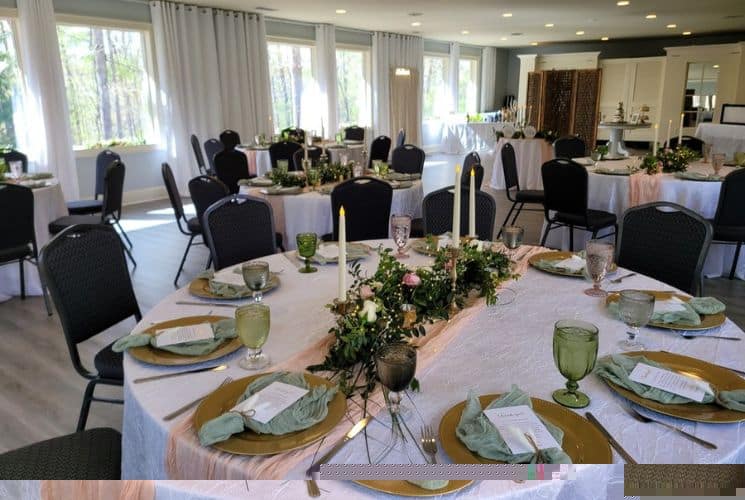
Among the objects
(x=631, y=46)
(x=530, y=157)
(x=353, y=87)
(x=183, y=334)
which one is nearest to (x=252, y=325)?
(x=183, y=334)

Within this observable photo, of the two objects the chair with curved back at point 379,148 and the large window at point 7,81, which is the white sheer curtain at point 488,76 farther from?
the large window at point 7,81

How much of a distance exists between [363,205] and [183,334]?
2094mm

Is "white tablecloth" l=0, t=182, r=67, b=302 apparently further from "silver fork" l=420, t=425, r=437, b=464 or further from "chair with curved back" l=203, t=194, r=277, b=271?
"silver fork" l=420, t=425, r=437, b=464

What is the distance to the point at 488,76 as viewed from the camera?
16.6 metres

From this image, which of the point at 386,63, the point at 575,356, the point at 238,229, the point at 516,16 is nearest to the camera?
the point at 575,356

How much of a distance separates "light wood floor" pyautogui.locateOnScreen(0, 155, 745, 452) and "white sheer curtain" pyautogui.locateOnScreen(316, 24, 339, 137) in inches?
239

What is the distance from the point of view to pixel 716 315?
1.70m

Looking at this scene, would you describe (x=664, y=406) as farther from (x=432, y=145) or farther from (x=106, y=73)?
(x=432, y=145)

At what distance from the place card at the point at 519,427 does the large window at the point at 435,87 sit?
14178mm

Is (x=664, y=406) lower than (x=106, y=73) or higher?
lower

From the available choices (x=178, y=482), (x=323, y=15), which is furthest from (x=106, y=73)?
(x=178, y=482)

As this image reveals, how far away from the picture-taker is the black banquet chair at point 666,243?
2.36 m

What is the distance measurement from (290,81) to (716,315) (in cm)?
1021

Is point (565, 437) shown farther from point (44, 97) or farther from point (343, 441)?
point (44, 97)
